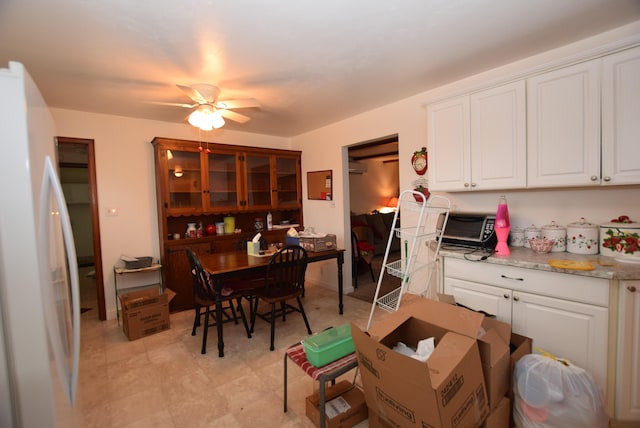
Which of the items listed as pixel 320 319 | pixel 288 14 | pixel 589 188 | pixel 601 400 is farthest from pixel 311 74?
pixel 601 400

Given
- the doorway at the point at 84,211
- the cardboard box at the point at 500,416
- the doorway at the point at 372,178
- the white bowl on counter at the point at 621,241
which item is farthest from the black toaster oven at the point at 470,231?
the doorway at the point at 372,178

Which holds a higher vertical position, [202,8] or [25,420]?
[202,8]

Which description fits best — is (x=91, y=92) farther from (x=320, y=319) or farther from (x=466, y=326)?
(x=466, y=326)

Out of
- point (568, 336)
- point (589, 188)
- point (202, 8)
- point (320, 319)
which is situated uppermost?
point (202, 8)

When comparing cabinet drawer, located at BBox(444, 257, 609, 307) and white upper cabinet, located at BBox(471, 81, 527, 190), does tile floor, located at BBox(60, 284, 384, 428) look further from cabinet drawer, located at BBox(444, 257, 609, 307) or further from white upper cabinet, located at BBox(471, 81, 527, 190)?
white upper cabinet, located at BBox(471, 81, 527, 190)

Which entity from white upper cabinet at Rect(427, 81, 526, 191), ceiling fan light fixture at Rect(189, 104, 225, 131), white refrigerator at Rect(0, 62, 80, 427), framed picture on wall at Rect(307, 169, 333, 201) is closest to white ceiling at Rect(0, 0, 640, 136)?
ceiling fan light fixture at Rect(189, 104, 225, 131)

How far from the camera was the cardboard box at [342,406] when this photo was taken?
5.14 ft

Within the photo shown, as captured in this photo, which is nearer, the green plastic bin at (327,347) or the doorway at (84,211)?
the green plastic bin at (327,347)

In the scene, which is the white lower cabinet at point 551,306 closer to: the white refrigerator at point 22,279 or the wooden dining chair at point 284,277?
the wooden dining chair at point 284,277

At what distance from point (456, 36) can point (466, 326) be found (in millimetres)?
1838

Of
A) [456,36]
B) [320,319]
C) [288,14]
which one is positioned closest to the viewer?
[288,14]

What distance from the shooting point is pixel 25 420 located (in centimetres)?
89

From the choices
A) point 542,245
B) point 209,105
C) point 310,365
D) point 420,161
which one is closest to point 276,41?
point 209,105

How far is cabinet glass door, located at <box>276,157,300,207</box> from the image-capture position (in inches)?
173
